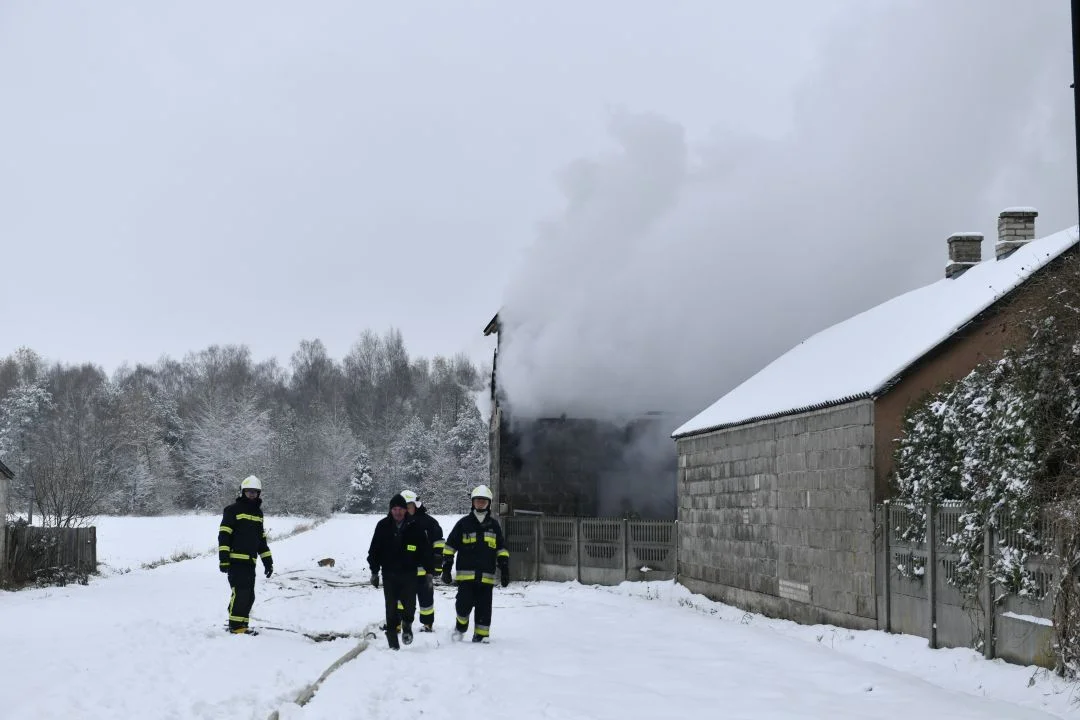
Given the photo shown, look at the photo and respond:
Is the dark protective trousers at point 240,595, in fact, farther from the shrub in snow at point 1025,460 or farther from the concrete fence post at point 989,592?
the concrete fence post at point 989,592

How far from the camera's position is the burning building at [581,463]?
1092 inches

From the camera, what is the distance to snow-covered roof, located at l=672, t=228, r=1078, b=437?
1545 cm

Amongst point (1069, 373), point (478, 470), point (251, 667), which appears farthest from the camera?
point (478, 470)

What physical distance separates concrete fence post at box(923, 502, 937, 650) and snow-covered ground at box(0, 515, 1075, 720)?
0.75ft

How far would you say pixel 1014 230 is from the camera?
18.9 meters

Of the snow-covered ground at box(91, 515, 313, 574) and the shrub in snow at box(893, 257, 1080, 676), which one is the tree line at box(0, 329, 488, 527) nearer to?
the snow-covered ground at box(91, 515, 313, 574)

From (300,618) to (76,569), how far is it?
980 cm

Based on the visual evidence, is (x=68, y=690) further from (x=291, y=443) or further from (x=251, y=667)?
(x=291, y=443)

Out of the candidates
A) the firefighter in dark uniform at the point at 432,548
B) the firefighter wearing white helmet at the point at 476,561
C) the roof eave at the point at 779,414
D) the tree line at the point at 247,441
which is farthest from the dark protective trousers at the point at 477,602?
the tree line at the point at 247,441

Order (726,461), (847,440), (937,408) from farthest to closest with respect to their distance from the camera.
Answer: (726,461)
(847,440)
(937,408)

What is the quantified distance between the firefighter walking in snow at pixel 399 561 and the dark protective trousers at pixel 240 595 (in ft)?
5.25

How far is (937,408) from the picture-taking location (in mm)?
13367

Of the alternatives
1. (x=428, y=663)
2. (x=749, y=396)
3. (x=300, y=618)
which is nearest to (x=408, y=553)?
(x=428, y=663)

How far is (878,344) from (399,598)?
8.56 metres
